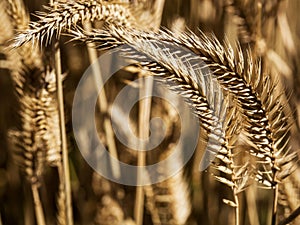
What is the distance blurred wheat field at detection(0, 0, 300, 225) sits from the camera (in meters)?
0.79

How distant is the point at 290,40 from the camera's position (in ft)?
→ 4.66

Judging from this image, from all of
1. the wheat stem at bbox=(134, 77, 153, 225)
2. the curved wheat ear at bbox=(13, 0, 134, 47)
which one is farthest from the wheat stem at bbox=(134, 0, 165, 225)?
the curved wheat ear at bbox=(13, 0, 134, 47)

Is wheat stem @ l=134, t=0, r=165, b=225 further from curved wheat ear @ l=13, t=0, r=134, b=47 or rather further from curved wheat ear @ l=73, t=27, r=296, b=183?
curved wheat ear @ l=73, t=27, r=296, b=183

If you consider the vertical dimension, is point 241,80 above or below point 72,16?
below

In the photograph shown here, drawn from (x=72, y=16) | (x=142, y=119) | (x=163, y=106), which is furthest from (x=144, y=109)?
(x=72, y=16)

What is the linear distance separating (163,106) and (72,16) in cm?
57

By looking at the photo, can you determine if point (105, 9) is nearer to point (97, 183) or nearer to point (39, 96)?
point (39, 96)

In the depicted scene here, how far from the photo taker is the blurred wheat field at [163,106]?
0.79 m

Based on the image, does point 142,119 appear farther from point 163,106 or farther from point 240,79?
point 240,79

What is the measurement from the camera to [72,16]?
861 mm

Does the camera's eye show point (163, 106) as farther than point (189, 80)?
Yes

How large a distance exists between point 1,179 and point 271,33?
980mm

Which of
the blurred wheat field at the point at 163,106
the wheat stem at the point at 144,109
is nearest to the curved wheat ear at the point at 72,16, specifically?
the blurred wheat field at the point at 163,106

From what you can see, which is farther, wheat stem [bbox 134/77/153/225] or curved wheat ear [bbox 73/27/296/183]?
wheat stem [bbox 134/77/153/225]
